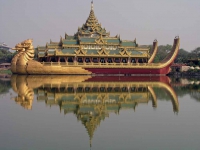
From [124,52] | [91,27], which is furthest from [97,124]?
[91,27]

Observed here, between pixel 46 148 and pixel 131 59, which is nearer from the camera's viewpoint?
pixel 46 148

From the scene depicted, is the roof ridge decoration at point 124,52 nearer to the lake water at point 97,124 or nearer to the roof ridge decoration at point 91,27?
the roof ridge decoration at point 91,27

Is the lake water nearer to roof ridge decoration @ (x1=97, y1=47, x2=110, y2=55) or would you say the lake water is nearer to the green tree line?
roof ridge decoration @ (x1=97, y1=47, x2=110, y2=55)

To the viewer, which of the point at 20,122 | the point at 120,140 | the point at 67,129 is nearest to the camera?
the point at 120,140

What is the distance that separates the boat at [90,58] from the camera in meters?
38.7

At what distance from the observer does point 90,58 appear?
A: 136 feet

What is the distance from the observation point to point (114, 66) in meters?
41.0

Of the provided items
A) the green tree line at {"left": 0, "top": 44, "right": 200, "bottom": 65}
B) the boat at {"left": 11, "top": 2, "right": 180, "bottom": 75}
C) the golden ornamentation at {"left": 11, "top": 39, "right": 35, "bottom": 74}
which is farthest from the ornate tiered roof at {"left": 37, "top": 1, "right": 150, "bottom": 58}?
the green tree line at {"left": 0, "top": 44, "right": 200, "bottom": 65}

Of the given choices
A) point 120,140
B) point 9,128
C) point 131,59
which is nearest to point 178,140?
point 120,140

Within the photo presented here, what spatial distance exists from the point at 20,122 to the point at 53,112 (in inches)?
88.4

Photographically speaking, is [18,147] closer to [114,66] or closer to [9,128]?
[9,128]

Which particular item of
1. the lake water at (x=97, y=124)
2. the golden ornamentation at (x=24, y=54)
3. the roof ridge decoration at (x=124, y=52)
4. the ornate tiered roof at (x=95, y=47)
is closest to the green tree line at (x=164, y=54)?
the ornate tiered roof at (x=95, y=47)

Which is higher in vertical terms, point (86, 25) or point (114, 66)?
point (86, 25)

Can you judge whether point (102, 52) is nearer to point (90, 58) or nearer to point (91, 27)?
point (90, 58)
